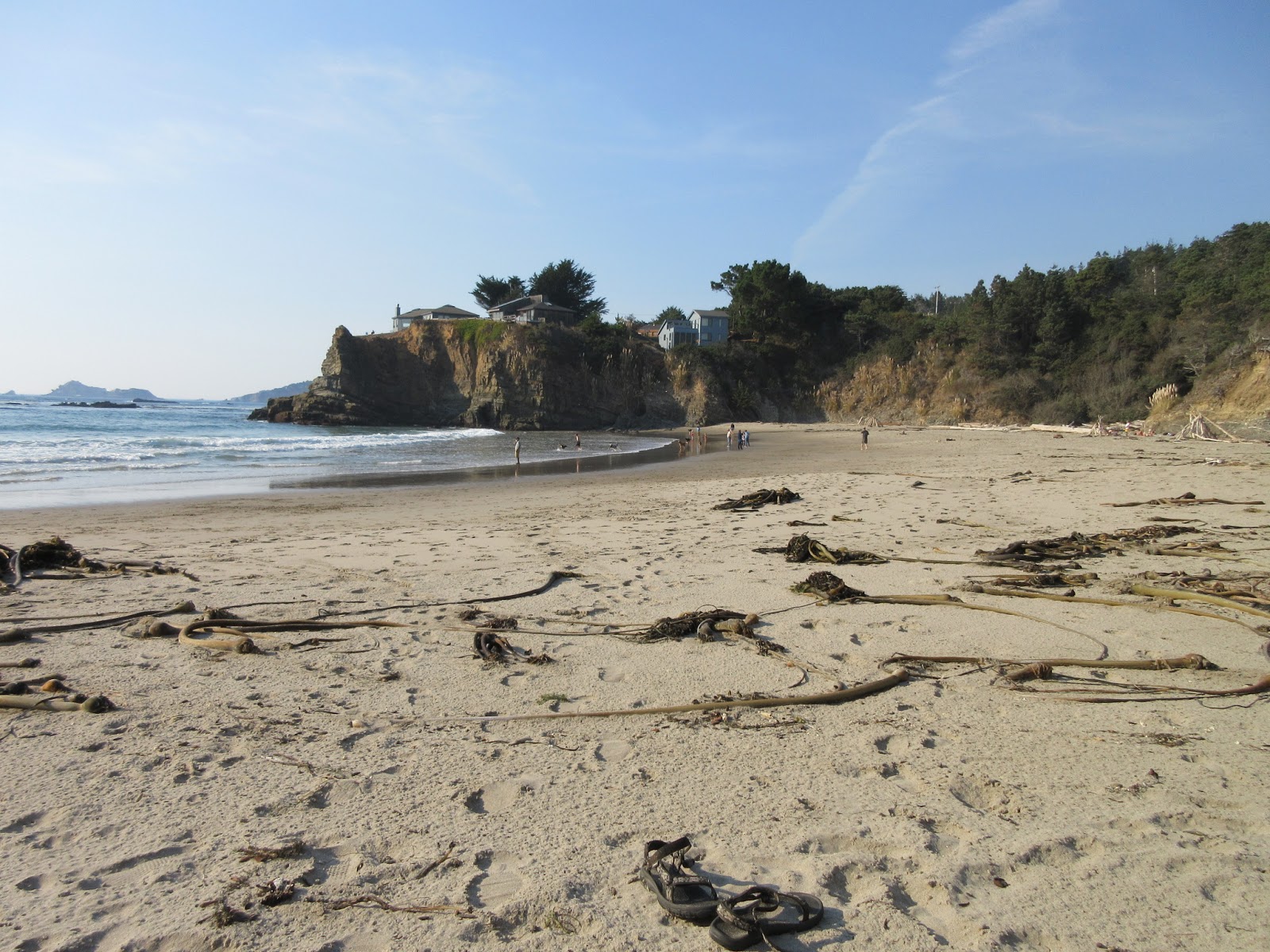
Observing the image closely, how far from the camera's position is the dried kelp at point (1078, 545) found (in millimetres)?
6852

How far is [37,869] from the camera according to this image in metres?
2.38

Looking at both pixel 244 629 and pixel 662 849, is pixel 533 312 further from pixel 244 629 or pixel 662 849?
pixel 662 849

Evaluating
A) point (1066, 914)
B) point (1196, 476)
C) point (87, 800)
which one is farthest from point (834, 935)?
point (1196, 476)

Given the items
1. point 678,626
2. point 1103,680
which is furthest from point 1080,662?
point 678,626

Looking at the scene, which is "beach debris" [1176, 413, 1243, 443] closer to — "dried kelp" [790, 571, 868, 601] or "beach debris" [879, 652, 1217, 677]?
"dried kelp" [790, 571, 868, 601]

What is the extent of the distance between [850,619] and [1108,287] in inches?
2332

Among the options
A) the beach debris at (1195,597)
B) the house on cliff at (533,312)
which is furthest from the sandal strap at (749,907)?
the house on cliff at (533,312)

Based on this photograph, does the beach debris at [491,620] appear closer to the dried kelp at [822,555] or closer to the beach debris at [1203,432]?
the dried kelp at [822,555]

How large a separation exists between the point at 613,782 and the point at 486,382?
5738 centimetres

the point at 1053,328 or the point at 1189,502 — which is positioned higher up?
the point at 1053,328

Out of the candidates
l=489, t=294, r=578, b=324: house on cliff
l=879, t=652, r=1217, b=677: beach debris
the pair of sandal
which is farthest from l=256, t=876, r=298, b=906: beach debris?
l=489, t=294, r=578, b=324: house on cliff

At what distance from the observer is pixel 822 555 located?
280 inches

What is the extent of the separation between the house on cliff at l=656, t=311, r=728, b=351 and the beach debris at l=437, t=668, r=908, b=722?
64.2m

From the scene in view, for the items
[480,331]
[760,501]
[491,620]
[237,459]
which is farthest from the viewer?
[480,331]
